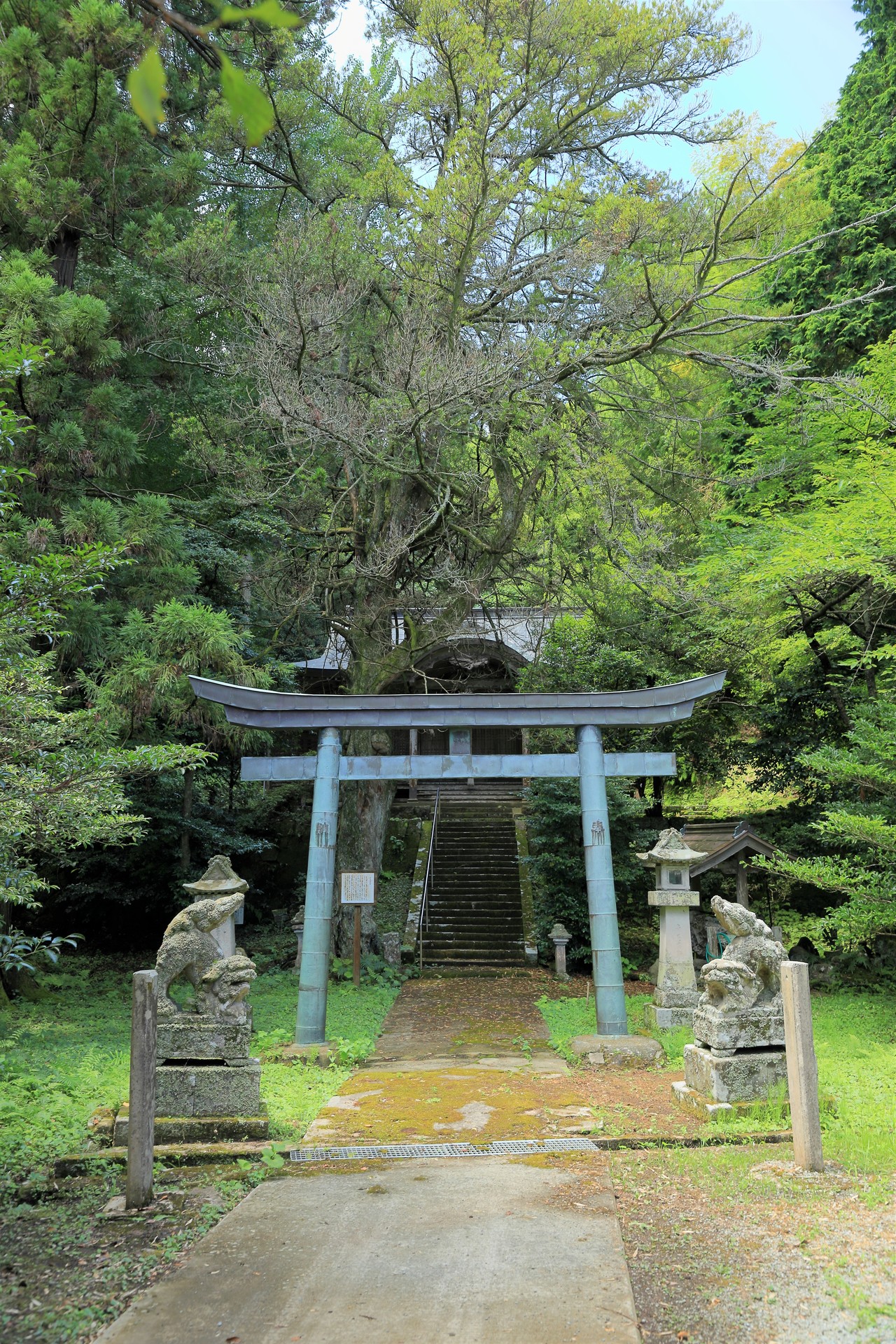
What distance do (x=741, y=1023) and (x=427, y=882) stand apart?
12034 millimetres

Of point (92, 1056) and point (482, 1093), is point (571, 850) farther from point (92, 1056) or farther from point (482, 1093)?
A: point (92, 1056)

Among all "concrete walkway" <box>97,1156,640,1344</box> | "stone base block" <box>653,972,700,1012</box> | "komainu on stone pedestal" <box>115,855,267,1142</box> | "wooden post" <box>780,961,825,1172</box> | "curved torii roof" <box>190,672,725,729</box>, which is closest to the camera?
"concrete walkway" <box>97,1156,640,1344</box>

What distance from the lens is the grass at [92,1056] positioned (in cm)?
656

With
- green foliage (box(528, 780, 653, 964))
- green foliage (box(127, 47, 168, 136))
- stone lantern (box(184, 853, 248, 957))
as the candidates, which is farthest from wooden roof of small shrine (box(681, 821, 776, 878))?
green foliage (box(127, 47, 168, 136))

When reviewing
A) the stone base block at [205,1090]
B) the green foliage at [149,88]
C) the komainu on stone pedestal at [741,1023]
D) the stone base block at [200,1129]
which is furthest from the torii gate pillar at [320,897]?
the green foliage at [149,88]

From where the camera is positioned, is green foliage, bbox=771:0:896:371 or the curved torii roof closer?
the curved torii roof

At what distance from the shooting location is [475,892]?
60.1 ft

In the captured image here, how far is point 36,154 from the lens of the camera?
11.0m

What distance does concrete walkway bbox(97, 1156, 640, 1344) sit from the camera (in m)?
3.54

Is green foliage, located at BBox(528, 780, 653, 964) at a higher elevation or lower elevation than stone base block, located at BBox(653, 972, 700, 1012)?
higher

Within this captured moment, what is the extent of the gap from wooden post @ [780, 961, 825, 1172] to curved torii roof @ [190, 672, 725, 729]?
4.58 metres

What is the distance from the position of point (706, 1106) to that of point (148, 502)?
8.67 meters

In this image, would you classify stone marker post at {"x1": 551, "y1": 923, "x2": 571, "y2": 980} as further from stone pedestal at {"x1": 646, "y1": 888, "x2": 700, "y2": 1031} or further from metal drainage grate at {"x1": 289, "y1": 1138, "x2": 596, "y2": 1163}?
metal drainage grate at {"x1": 289, "y1": 1138, "x2": 596, "y2": 1163}

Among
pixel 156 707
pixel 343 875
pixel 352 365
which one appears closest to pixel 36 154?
pixel 352 365
